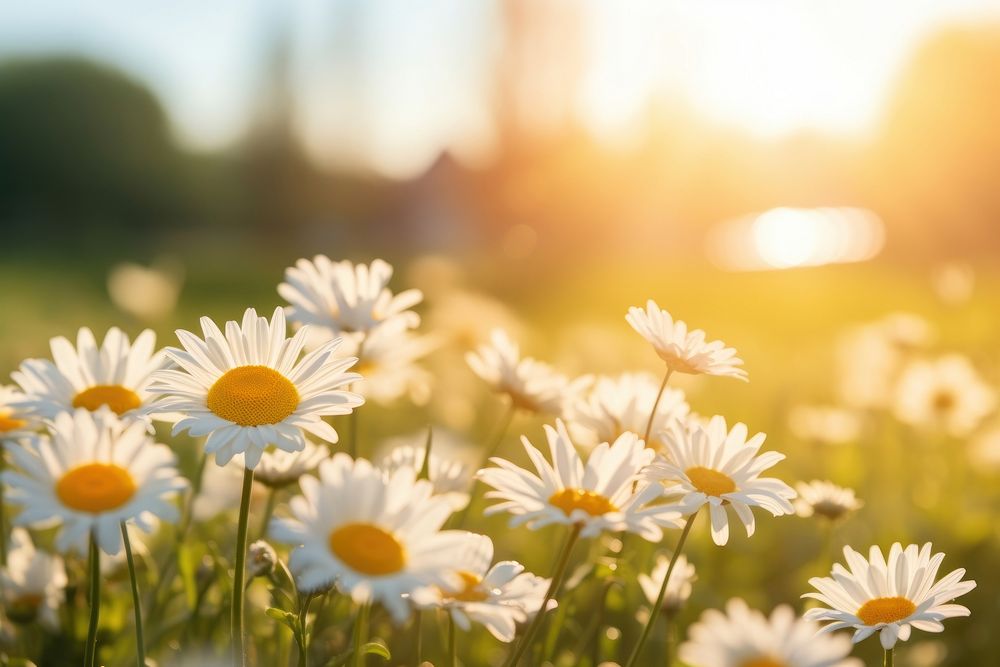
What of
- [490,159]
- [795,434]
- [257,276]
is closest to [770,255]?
[490,159]

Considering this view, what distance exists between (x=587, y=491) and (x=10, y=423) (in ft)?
3.15

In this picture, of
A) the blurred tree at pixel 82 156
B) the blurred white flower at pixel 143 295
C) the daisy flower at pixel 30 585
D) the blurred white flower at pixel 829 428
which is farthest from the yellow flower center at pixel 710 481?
the blurred tree at pixel 82 156

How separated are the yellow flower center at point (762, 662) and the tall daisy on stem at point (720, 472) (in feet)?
0.89

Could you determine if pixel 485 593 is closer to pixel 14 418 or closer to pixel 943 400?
pixel 14 418

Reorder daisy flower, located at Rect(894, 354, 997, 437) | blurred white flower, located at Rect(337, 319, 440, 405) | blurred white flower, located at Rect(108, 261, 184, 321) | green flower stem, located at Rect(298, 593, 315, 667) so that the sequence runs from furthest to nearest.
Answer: blurred white flower, located at Rect(108, 261, 184, 321) < daisy flower, located at Rect(894, 354, 997, 437) < blurred white flower, located at Rect(337, 319, 440, 405) < green flower stem, located at Rect(298, 593, 315, 667)

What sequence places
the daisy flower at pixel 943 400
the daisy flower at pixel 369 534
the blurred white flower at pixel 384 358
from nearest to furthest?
the daisy flower at pixel 369 534
the blurred white flower at pixel 384 358
the daisy flower at pixel 943 400

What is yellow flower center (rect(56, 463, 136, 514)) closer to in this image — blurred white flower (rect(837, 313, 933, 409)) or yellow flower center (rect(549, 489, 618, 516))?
yellow flower center (rect(549, 489, 618, 516))

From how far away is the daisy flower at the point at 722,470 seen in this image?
55.0 inches

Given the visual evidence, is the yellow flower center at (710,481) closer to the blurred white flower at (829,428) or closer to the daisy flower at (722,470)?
the daisy flower at (722,470)

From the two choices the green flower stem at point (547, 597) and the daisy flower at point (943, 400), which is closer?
the green flower stem at point (547, 597)

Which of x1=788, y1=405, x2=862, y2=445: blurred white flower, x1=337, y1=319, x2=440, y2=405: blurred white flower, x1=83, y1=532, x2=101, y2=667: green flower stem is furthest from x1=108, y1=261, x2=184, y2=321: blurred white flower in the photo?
x1=83, y1=532, x2=101, y2=667: green flower stem

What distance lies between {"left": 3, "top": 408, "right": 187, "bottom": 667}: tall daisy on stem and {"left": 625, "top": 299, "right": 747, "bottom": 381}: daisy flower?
74 cm

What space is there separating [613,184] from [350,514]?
1524 centimetres

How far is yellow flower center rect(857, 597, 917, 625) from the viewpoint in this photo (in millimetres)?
1329
